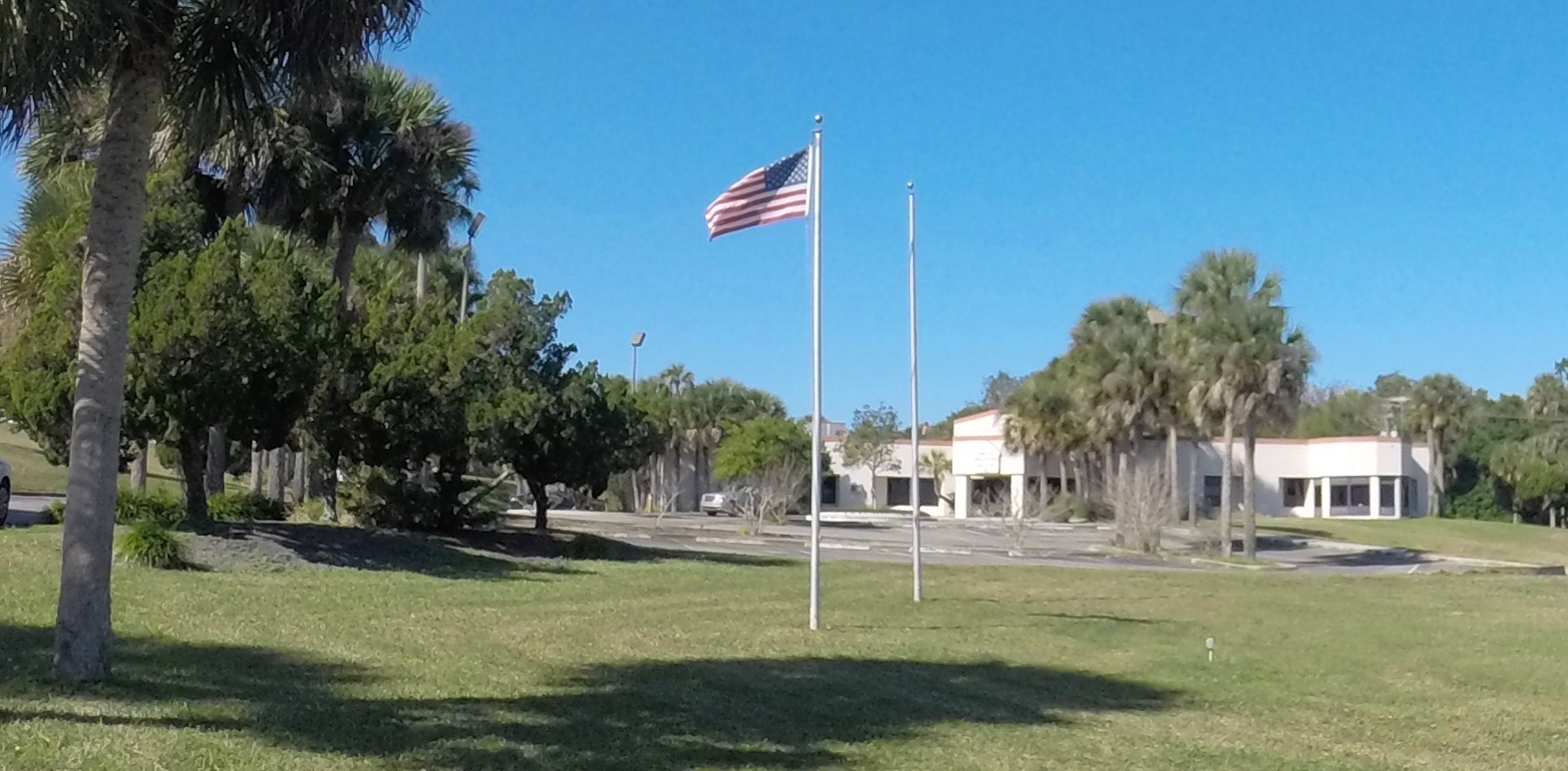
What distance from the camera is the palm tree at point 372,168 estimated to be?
2661cm

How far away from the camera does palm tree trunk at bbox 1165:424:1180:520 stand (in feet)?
152

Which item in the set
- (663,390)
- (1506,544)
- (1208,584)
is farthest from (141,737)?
(663,390)

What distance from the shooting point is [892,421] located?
9475cm

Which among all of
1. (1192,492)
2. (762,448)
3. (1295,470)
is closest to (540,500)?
(762,448)

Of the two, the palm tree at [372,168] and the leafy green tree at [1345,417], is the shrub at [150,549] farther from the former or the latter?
the leafy green tree at [1345,417]

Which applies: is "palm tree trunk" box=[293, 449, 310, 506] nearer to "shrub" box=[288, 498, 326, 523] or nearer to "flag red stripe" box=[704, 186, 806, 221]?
"shrub" box=[288, 498, 326, 523]

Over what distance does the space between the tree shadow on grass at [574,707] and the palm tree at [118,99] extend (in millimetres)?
832

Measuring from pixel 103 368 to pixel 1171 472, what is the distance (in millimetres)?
42928

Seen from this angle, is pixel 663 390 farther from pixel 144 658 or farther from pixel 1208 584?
pixel 144 658

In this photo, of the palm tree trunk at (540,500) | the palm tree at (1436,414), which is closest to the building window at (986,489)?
the palm tree at (1436,414)

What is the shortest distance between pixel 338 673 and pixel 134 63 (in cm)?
442

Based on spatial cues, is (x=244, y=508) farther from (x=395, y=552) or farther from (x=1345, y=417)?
(x=1345, y=417)

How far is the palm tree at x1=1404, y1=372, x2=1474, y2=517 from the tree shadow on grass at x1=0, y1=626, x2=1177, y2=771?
72726 millimetres

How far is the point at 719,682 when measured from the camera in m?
12.2
